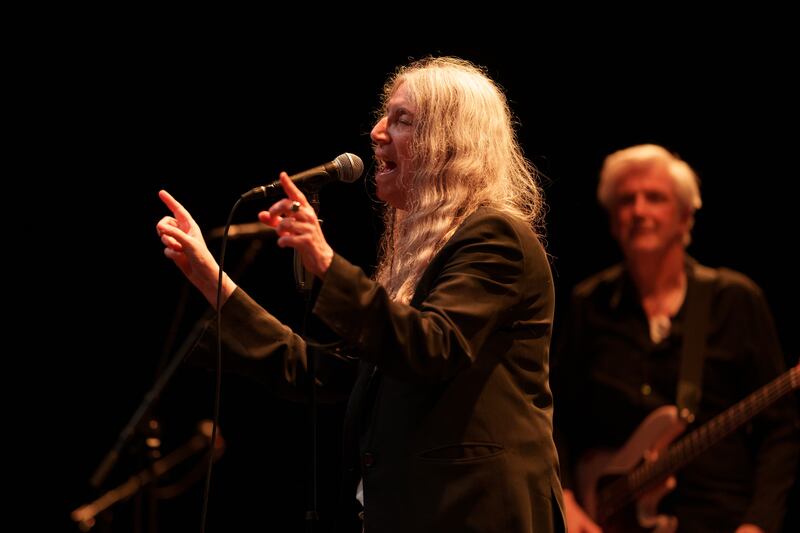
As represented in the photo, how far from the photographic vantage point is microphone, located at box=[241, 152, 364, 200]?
6.57 feet

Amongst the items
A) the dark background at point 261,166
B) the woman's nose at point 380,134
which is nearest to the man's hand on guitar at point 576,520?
the dark background at point 261,166

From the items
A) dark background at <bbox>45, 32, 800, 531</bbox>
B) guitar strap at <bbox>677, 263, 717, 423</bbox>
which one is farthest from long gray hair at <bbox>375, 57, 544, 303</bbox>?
dark background at <bbox>45, 32, 800, 531</bbox>

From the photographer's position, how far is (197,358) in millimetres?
2221

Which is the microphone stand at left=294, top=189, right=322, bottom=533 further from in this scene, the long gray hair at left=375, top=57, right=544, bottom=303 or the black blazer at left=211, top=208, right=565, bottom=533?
the long gray hair at left=375, top=57, right=544, bottom=303

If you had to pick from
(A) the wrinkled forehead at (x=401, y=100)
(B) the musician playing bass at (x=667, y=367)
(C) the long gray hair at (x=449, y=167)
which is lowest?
(B) the musician playing bass at (x=667, y=367)

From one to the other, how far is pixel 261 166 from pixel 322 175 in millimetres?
3016

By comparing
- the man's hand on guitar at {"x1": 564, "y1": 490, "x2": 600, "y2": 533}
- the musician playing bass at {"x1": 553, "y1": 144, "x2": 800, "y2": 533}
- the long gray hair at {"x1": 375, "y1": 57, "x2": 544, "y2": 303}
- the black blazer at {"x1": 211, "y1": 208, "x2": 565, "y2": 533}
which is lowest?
the man's hand on guitar at {"x1": 564, "y1": 490, "x2": 600, "y2": 533}

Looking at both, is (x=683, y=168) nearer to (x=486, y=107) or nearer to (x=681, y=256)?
(x=681, y=256)

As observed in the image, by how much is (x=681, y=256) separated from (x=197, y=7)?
2.64m

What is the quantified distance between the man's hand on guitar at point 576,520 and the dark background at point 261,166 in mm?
1333

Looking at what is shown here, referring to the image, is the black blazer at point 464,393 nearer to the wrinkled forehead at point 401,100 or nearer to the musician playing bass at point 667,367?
the wrinkled forehead at point 401,100

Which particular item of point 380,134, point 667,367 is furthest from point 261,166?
point 380,134

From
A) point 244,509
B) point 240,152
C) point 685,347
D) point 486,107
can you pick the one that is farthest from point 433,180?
point 244,509

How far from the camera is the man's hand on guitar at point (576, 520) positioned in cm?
389
